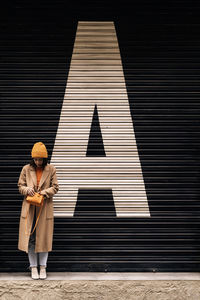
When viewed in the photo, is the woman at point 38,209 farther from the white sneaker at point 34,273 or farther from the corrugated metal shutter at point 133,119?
the corrugated metal shutter at point 133,119

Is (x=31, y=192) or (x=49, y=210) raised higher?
(x=31, y=192)

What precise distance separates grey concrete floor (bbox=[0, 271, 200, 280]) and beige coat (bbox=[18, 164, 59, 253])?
0.55 meters

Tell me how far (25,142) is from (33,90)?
826 mm

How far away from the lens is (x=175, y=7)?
5934 millimetres

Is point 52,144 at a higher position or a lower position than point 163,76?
lower

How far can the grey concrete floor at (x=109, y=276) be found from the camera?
5.54 m

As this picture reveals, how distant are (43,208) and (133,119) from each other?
1.96 meters

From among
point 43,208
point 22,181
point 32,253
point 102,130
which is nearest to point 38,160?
point 22,181

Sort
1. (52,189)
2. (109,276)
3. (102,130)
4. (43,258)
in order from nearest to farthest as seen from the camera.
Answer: (52,189) → (43,258) → (109,276) → (102,130)

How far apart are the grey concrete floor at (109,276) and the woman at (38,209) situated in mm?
249

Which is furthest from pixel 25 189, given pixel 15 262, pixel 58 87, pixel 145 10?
pixel 145 10

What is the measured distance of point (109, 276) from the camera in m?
5.61

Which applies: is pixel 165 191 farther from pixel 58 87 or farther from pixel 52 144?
pixel 58 87

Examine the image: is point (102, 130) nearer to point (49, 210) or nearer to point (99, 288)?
point (49, 210)
